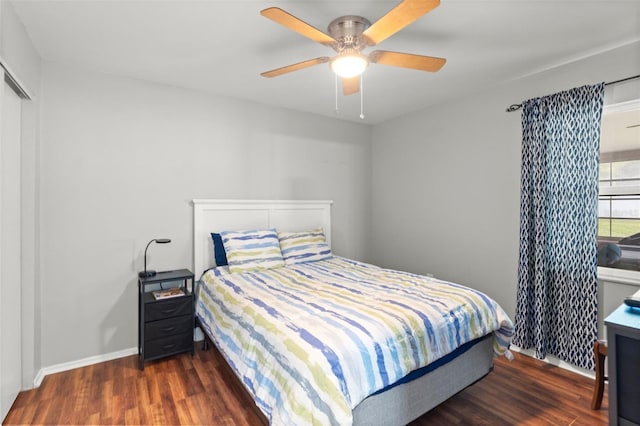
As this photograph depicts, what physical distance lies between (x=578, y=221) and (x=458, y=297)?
1259 mm

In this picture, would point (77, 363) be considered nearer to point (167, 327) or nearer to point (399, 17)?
point (167, 327)

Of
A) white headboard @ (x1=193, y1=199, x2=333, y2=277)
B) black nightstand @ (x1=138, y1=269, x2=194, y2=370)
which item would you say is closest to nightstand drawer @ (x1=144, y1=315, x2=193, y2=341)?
black nightstand @ (x1=138, y1=269, x2=194, y2=370)

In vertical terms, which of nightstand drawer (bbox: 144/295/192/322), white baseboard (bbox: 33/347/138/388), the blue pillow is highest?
the blue pillow

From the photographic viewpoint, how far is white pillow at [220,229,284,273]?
2.95 m

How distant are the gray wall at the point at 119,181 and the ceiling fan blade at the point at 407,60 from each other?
1.92 m

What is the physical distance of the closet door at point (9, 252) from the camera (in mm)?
1915

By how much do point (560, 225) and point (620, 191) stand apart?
458 mm

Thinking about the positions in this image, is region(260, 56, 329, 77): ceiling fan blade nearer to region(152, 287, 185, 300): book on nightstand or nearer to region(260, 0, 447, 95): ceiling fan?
region(260, 0, 447, 95): ceiling fan

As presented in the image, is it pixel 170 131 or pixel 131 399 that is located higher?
pixel 170 131

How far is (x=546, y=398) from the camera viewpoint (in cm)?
221

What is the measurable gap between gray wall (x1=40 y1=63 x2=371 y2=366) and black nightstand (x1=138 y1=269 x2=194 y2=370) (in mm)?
333

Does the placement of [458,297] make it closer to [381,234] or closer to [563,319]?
[563,319]

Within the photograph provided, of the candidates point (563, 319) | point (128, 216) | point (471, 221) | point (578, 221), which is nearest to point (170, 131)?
point (128, 216)

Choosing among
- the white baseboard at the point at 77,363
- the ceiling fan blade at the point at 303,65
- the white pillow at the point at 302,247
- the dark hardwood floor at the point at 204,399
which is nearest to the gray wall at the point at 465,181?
the dark hardwood floor at the point at 204,399
